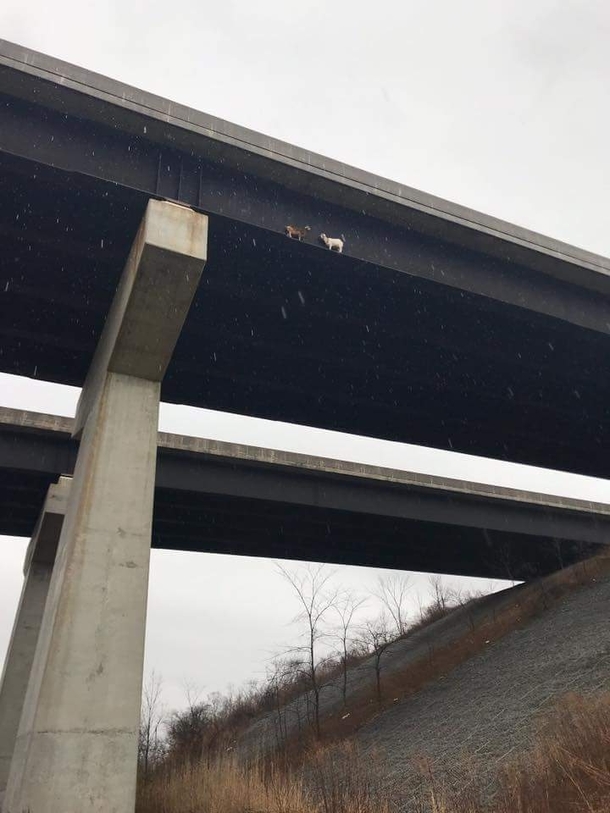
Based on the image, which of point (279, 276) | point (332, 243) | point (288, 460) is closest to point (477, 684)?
point (288, 460)

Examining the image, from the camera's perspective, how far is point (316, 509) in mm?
24234

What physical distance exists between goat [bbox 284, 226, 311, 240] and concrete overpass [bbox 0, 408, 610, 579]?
11406mm

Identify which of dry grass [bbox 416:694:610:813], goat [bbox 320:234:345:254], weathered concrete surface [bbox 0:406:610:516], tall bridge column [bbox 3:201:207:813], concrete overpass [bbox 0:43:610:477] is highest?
weathered concrete surface [bbox 0:406:610:516]

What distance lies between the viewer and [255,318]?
13891 mm

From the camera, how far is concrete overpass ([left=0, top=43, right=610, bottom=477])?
33.6 ft

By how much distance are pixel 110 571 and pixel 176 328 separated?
3753 mm

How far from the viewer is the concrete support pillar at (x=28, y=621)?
17.2 m

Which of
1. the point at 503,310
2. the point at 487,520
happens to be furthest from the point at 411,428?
the point at 487,520

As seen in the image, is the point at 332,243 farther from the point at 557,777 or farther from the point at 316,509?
the point at 316,509

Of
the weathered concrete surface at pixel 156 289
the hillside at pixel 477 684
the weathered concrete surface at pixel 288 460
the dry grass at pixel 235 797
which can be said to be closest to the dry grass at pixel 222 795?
the dry grass at pixel 235 797

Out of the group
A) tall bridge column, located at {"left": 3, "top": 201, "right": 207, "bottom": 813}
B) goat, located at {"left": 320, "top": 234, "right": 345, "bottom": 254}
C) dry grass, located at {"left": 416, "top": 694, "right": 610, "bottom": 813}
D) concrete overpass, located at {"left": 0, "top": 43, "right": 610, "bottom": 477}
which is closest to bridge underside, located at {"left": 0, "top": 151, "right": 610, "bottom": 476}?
concrete overpass, located at {"left": 0, "top": 43, "right": 610, "bottom": 477}

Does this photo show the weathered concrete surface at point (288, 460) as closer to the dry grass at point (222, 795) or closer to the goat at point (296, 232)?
the goat at point (296, 232)

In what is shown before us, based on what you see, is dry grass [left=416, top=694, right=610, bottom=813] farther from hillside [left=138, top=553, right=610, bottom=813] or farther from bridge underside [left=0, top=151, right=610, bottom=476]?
bridge underside [left=0, top=151, right=610, bottom=476]

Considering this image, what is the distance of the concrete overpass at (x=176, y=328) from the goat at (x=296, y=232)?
0.21m
